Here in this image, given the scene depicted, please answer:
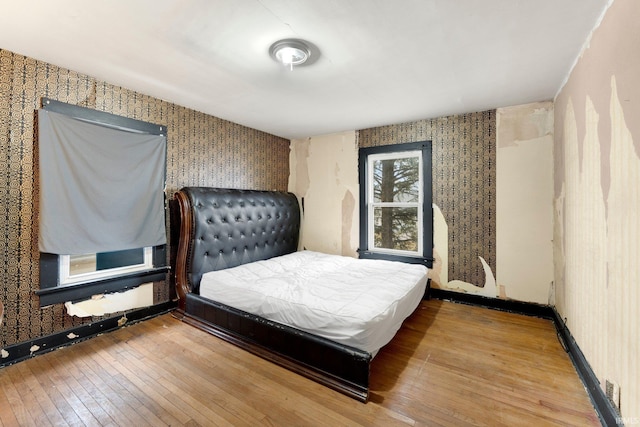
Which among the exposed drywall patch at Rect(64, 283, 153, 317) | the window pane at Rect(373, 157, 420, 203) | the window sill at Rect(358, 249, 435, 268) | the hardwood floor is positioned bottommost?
the hardwood floor

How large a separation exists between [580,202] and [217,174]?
3.56 metres

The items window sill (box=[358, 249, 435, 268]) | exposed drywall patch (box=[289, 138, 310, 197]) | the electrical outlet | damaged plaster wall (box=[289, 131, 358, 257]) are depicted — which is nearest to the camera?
the electrical outlet

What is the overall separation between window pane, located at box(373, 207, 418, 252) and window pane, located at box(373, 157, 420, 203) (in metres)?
0.16

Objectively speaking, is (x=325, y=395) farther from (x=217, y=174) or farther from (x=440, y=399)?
(x=217, y=174)

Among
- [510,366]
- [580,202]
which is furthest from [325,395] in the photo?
[580,202]

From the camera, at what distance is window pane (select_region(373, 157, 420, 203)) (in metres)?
3.55

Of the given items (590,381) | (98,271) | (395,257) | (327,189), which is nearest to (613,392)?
→ (590,381)

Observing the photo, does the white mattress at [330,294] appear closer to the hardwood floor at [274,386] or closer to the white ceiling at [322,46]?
the hardwood floor at [274,386]

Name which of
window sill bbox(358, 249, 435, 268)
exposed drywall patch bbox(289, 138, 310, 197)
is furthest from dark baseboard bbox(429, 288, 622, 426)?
exposed drywall patch bbox(289, 138, 310, 197)

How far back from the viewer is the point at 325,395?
1626 mm

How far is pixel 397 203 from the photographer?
3662mm

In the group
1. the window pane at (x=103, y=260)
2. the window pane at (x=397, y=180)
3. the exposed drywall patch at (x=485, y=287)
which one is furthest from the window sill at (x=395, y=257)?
the window pane at (x=103, y=260)

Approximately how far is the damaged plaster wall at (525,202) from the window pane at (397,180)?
3.08 feet

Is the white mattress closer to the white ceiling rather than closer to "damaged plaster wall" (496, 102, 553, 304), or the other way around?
"damaged plaster wall" (496, 102, 553, 304)
